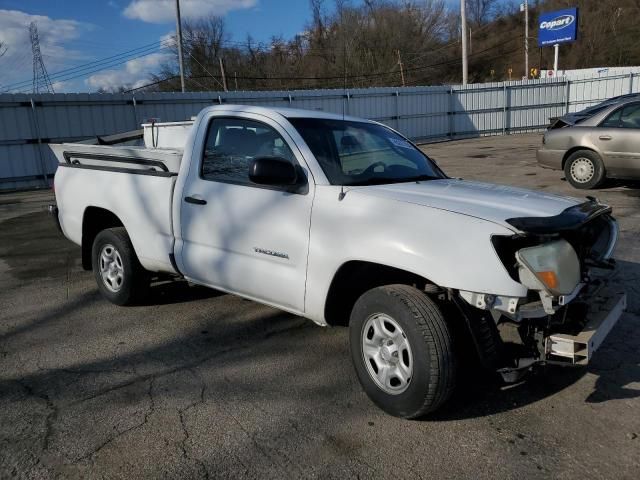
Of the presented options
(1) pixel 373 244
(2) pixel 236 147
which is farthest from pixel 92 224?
(1) pixel 373 244

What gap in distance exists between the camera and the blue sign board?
3572 centimetres

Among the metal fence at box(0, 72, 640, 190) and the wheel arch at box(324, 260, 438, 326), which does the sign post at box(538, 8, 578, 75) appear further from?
the wheel arch at box(324, 260, 438, 326)

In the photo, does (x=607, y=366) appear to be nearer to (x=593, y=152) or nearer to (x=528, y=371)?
(x=528, y=371)

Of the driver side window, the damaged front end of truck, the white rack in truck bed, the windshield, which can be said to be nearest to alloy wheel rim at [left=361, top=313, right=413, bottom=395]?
the damaged front end of truck

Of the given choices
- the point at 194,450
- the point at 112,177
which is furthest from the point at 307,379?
the point at 112,177

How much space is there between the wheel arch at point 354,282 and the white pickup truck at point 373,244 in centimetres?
1

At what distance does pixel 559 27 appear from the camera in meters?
36.7

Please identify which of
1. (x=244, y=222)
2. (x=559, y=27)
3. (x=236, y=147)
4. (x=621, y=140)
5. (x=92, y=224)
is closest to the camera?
(x=244, y=222)

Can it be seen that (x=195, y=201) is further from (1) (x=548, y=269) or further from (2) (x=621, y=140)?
(2) (x=621, y=140)

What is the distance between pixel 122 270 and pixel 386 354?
2861 millimetres

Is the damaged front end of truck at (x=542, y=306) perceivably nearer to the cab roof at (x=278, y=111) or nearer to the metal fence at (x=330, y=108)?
the cab roof at (x=278, y=111)

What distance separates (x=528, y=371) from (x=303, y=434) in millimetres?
1276

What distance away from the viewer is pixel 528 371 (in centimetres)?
305

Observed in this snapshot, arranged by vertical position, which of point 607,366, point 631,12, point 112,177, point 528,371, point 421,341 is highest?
point 631,12
